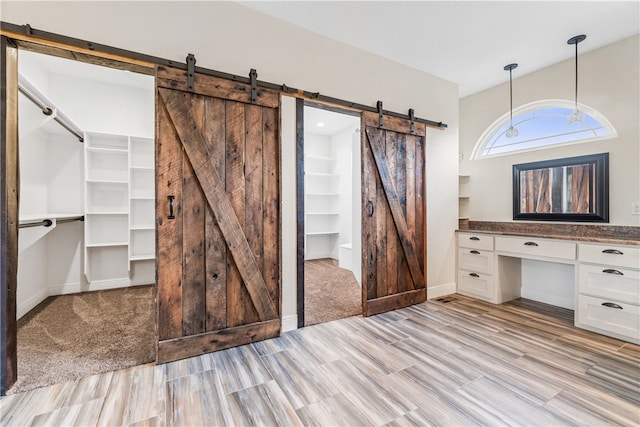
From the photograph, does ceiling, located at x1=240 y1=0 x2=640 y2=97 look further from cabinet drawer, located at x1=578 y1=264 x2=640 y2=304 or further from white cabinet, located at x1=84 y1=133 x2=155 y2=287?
white cabinet, located at x1=84 y1=133 x2=155 y2=287

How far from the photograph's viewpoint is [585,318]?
102 inches

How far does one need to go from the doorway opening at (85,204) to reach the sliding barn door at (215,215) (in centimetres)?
58

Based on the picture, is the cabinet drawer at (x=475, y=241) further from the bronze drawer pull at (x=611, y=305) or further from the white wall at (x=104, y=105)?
the white wall at (x=104, y=105)

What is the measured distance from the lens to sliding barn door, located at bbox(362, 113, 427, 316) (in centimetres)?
296

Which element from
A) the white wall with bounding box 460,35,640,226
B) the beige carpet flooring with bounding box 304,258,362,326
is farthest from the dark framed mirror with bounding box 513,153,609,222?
the beige carpet flooring with bounding box 304,258,362,326

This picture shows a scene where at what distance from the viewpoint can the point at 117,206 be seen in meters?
3.78

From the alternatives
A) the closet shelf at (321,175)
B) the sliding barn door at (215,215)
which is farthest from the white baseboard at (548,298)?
the closet shelf at (321,175)

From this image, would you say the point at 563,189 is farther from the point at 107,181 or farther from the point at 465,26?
the point at 107,181

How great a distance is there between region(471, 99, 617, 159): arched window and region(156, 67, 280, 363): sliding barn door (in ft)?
10.7

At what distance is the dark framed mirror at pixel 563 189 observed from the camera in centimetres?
292

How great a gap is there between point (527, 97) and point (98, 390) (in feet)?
16.8

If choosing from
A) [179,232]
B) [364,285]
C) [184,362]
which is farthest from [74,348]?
[364,285]

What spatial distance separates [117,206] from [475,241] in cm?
479

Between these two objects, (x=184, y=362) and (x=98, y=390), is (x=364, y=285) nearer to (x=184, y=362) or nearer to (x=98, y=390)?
(x=184, y=362)
